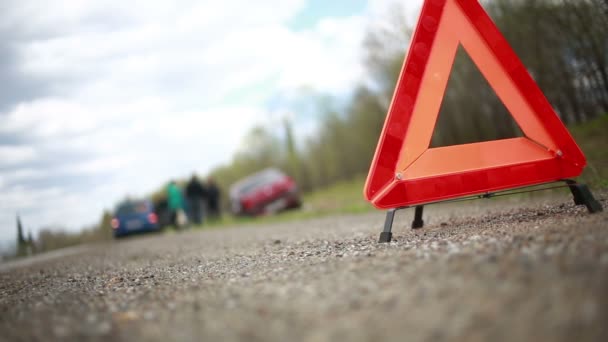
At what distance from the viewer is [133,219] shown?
66.2 ft

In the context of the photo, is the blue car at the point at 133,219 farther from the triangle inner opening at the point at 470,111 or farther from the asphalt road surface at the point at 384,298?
the asphalt road surface at the point at 384,298

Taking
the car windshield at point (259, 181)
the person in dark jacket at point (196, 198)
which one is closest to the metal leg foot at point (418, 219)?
the car windshield at point (259, 181)

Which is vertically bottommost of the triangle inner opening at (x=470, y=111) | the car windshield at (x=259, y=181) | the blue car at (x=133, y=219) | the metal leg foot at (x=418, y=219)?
the metal leg foot at (x=418, y=219)

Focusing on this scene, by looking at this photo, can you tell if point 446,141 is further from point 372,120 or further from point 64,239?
point 64,239

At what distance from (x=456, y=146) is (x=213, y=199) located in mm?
20507

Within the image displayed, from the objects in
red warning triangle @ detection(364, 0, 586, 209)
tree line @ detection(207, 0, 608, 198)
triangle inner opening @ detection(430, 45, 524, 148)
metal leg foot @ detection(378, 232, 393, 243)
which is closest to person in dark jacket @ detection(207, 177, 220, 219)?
tree line @ detection(207, 0, 608, 198)

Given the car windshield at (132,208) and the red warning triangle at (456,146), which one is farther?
the car windshield at (132,208)

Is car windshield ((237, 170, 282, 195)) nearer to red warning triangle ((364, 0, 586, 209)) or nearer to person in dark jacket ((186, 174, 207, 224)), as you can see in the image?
person in dark jacket ((186, 174, 207, 224))

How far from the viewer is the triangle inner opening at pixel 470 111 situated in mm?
16156

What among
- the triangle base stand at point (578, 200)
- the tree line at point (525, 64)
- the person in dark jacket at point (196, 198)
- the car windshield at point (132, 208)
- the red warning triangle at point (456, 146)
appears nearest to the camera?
the triangle base stand at point (578, 200)

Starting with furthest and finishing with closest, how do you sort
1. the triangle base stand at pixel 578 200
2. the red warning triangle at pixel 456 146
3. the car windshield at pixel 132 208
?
the car windshield at pixel 132 208 → the red warning triangle at pixel 456 146 → the triangle base stand at pixel 578 200

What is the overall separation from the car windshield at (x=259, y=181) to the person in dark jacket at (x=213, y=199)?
9.92 feet

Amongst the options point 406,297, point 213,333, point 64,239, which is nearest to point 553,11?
point 406,297

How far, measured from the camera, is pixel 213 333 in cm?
275
